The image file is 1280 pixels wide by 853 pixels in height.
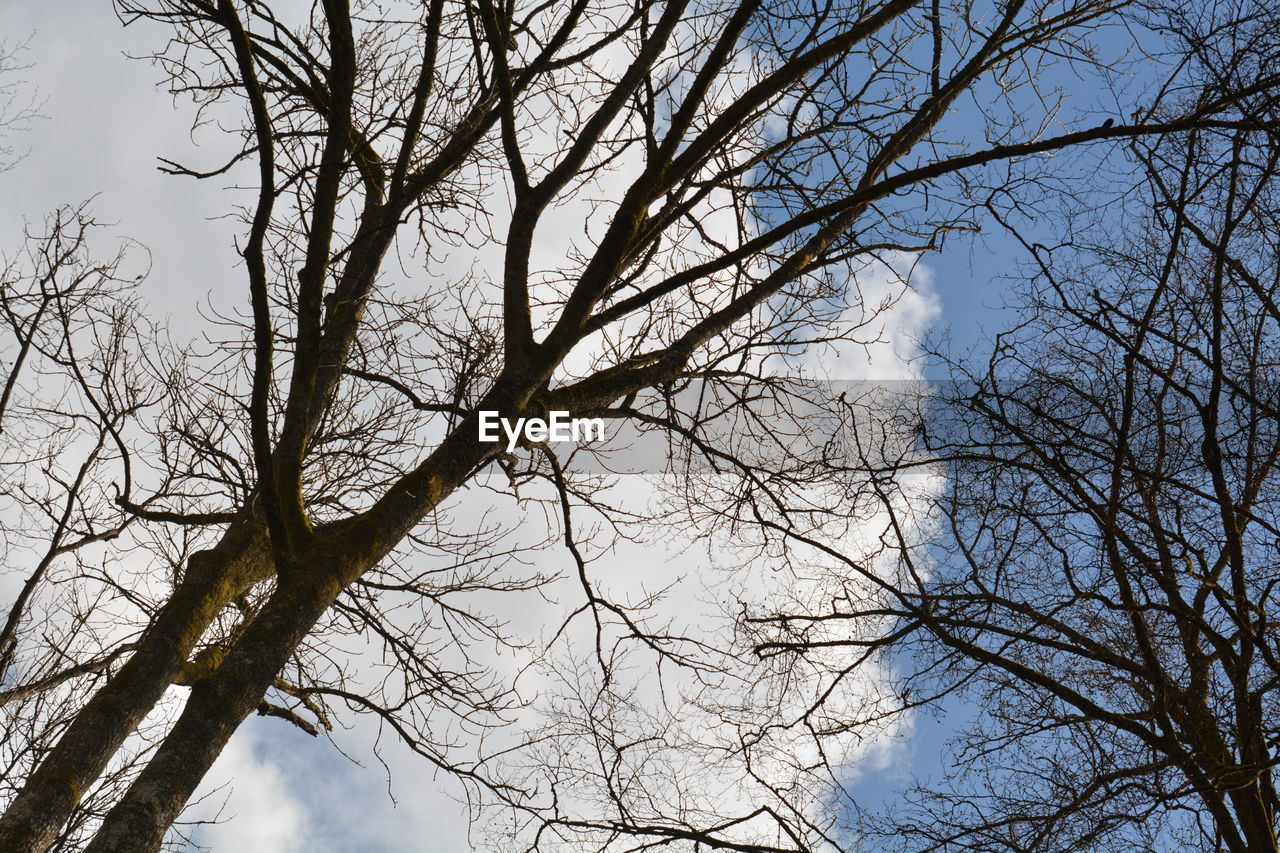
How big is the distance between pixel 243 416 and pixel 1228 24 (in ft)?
18.7

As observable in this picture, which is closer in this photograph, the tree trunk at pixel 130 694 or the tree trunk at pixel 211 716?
the tree trunk at pixel 211 716

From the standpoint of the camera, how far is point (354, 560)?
3.59 metres

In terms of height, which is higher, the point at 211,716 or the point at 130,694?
the point at 130,694

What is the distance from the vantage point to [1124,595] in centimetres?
429

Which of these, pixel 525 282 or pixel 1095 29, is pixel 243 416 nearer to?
pixel 525 282

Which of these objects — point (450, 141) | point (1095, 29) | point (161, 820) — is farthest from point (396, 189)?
point (1095, 29)

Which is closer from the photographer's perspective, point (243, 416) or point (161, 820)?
point (161, 820)

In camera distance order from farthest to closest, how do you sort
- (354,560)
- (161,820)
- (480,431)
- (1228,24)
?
(1228,24), (480,431), (354,560), (161,820)

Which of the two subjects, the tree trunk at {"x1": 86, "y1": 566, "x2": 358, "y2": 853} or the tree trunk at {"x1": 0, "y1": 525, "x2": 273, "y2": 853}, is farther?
the tree trunk at {"x1": 0, "y1": 525, "x2": 273, "y2": 853}

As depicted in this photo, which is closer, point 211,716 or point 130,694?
point 211,716

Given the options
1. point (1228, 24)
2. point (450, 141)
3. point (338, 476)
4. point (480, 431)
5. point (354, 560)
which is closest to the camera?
point (354, 560)

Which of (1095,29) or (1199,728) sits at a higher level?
(1095,29)

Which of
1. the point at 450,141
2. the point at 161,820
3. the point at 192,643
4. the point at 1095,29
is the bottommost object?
the point at 161,820

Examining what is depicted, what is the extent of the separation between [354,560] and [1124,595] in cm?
356
